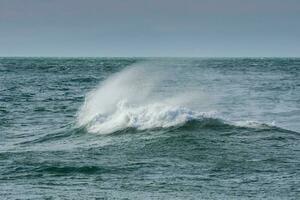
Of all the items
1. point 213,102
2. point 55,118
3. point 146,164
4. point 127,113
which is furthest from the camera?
point 213,102

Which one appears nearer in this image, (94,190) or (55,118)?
(94,190)

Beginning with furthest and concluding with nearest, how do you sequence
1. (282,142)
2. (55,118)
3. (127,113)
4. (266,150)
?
(55,118) < (127,113) < (282,142) < (266,150)

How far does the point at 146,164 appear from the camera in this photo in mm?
16703

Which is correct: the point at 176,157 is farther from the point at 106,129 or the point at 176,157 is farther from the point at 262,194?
the point at 106,129

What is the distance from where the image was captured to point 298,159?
17109 millimetres

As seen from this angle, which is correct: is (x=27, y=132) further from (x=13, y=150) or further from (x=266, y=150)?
(x=266, y=150)

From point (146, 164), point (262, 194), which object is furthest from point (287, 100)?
point (262, 194)

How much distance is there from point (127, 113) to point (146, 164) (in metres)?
8.28

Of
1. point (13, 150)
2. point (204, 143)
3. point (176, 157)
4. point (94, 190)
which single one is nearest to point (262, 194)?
point (94, 190)

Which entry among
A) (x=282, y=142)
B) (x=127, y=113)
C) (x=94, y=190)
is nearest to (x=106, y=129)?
(x=127, y=113)

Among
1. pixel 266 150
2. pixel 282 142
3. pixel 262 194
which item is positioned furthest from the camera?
pixel 282 142

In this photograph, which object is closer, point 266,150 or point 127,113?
point 266,150

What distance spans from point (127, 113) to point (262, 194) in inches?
460

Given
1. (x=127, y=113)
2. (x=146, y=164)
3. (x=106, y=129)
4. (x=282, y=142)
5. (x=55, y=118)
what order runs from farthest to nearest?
(x=55, y=118), (x=127, y=113), (x=106, y=129), (x=282, y=142), (x=146, y=164)
